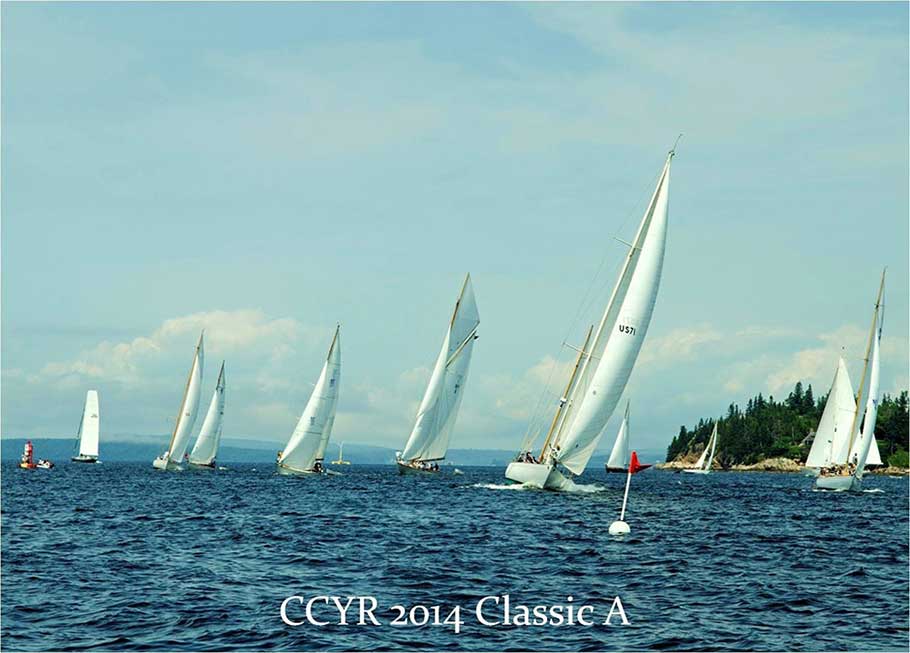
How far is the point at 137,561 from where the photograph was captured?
38531 mm

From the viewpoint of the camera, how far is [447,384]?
11894 cm

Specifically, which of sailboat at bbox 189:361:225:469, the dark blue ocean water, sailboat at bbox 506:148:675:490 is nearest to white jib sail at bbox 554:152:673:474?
sailboat at bbox 506:148:675:490

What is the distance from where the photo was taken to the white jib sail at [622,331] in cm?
7106

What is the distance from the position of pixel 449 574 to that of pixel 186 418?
119 m

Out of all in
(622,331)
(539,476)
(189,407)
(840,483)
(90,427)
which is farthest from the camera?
(90,427)

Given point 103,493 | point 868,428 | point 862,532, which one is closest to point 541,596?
point 862,532

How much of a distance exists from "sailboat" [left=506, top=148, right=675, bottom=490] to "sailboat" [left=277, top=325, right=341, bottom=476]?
4666 cm

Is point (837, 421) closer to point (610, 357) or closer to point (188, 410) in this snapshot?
point (610, 357)

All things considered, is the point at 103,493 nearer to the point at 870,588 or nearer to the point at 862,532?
the point at 862,532

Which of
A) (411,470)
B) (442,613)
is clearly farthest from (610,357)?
(411,470)

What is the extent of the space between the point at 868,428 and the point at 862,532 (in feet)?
149

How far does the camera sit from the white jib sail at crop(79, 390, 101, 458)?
183m

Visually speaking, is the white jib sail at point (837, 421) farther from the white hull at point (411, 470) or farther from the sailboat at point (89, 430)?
the sailboat at point (89, 430)

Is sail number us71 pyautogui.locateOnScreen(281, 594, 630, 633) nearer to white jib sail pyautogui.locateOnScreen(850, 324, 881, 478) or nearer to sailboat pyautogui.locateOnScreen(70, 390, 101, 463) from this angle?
white jib sail pyautogui.locateOnScreen(850, 324, 881, 478)
